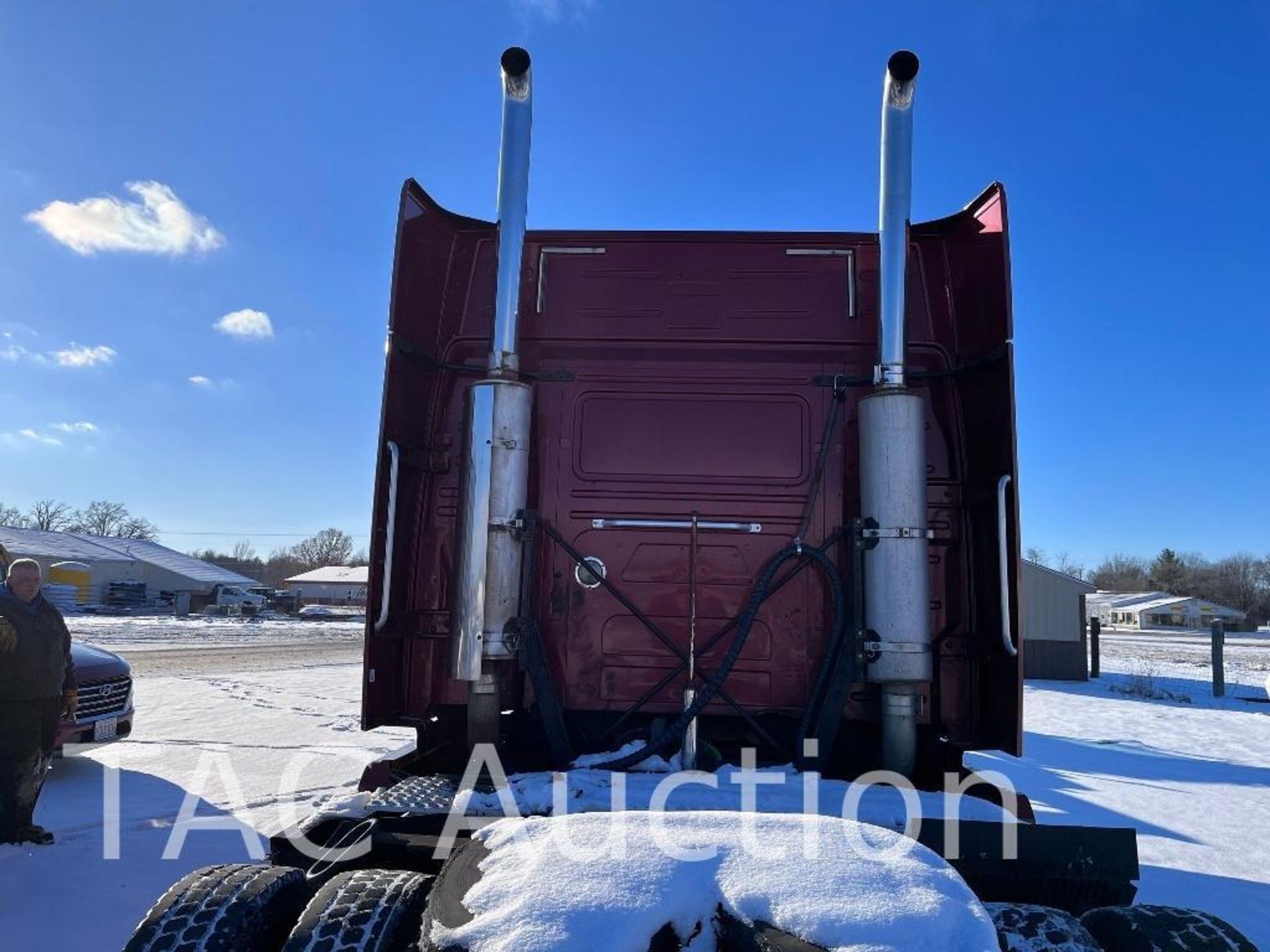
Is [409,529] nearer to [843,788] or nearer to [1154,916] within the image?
[843,788]

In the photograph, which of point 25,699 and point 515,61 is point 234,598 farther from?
point 515,61

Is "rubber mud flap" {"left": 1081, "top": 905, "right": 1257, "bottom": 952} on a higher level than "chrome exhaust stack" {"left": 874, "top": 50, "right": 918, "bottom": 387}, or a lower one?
lower

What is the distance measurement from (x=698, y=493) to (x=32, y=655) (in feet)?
13.9

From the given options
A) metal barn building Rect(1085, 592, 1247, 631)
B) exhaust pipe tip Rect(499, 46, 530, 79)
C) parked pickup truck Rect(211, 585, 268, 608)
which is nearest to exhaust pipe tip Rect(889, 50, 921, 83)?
exhaust pipe tip Rect(499, 46, 530, 79)

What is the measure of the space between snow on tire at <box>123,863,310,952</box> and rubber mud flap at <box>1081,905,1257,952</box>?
196 cm

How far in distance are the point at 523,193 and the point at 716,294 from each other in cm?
93

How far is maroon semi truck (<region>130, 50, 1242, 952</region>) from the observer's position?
10.5 feet

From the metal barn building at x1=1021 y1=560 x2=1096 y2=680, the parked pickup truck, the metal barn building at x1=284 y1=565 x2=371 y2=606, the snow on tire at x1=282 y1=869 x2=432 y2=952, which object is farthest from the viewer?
the metal barn building at x1=284 y1=565 x2=371 y2=606

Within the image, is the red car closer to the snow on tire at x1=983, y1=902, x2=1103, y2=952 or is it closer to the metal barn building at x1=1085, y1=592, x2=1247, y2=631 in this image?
the snow on tire at x1=983, y1=902, x2=1103, y2=952

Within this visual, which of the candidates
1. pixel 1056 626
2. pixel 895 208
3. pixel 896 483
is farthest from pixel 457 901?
pixel 1056 626

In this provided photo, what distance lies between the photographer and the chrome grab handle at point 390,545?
11.0ft

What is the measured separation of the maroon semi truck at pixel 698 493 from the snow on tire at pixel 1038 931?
96 cm

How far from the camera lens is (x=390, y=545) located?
3.36m

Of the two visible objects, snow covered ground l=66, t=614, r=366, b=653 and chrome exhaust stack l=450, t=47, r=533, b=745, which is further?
snow covered ground l=66, t=614, r=366, b=653
